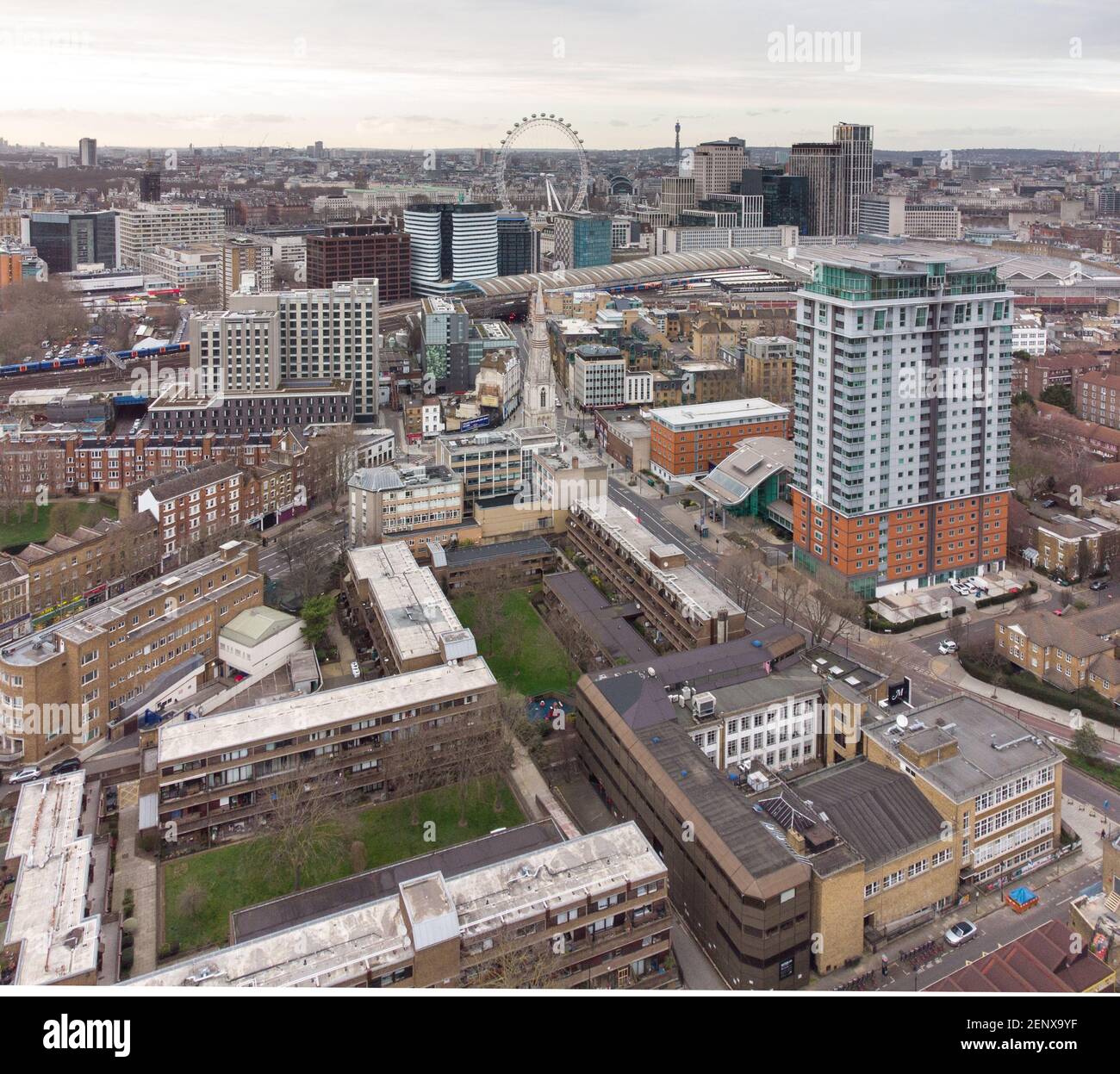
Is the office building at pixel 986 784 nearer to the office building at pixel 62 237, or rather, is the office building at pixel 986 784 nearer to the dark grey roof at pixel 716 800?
the dark grey roof at pixel 716 800

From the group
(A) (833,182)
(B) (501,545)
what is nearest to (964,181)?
(A) (833,182)

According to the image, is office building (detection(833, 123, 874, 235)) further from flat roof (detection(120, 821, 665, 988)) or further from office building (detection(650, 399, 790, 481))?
flat roof (detection(120, 821, 665, 988))

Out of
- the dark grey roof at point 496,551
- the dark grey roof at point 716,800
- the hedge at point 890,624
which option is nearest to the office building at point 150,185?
the dark grey roof at point 496,551

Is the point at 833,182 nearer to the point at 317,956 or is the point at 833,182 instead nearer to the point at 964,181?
the point at 964,181

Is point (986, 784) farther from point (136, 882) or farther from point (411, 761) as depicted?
point (136, 882)

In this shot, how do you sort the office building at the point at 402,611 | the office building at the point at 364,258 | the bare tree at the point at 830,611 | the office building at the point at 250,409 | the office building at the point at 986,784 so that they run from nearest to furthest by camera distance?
the office building at the point at 986,784 < the office building at the point at 402,611 < the bare tree at the point at 830,611 < the office building at the point at 250,409 < the office building at the point at 364,258

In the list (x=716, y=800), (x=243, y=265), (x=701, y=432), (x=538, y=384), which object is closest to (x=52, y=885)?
(x=716, y=800)
